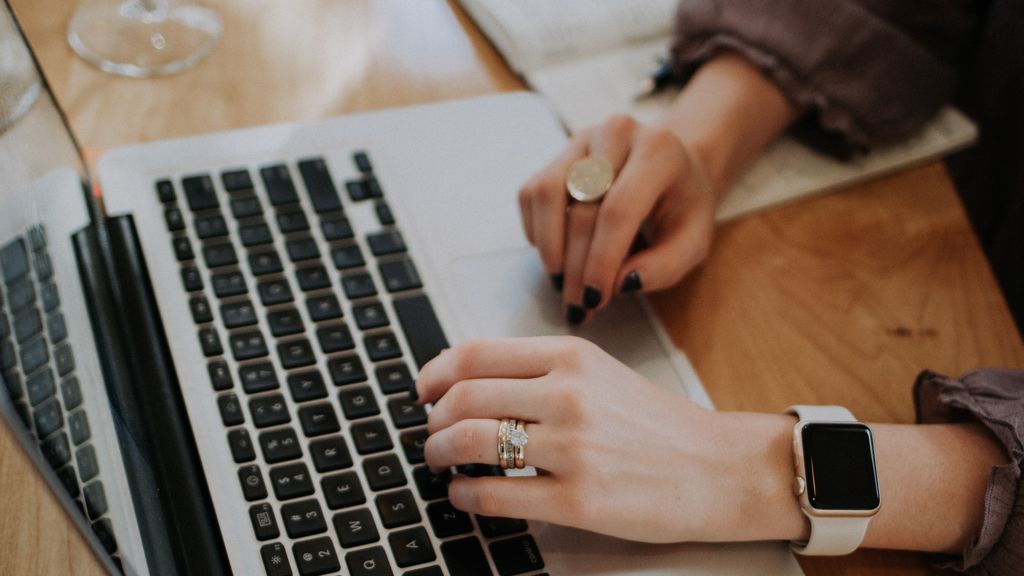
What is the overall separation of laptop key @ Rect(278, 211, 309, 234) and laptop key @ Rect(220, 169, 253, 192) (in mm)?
33

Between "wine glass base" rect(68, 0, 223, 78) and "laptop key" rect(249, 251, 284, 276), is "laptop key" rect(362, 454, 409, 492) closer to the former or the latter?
"laptop key" rect(249, 251, 284, 276)

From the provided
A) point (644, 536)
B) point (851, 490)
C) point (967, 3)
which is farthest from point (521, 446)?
point (967, 3)

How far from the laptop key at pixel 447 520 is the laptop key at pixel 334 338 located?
12 cm

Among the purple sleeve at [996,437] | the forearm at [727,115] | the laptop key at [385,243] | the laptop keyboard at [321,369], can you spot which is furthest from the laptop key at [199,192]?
the purple sleeve at [996,437]

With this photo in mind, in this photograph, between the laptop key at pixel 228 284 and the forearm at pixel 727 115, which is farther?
the forearm at pixel 727 115

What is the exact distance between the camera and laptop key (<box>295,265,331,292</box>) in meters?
0.59

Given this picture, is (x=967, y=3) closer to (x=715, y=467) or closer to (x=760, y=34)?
(x=760, y=34)

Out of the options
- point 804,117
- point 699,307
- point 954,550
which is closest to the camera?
point 954,550

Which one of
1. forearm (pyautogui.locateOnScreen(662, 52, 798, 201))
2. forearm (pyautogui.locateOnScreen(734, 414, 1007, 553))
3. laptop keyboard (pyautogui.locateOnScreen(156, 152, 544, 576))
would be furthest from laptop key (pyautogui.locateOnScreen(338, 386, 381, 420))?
forearm (pyautogui.locateOnScreen(662, 52, 798, 201))

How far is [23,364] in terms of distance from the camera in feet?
1.46

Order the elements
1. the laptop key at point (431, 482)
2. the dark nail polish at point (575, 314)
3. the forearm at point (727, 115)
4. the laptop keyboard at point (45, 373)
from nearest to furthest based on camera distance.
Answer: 1. the laptop keyboard at point (45, 373)
2. the laptop key at point (431, 482)
3. the dark nail polish at point (575, 314)
4. the forearm at point (727, 115)

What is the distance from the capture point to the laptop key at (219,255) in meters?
0.60

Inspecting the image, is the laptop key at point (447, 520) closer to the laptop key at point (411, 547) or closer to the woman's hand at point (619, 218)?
the laptop key at point (411, 547)

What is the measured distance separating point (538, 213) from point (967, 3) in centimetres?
46
